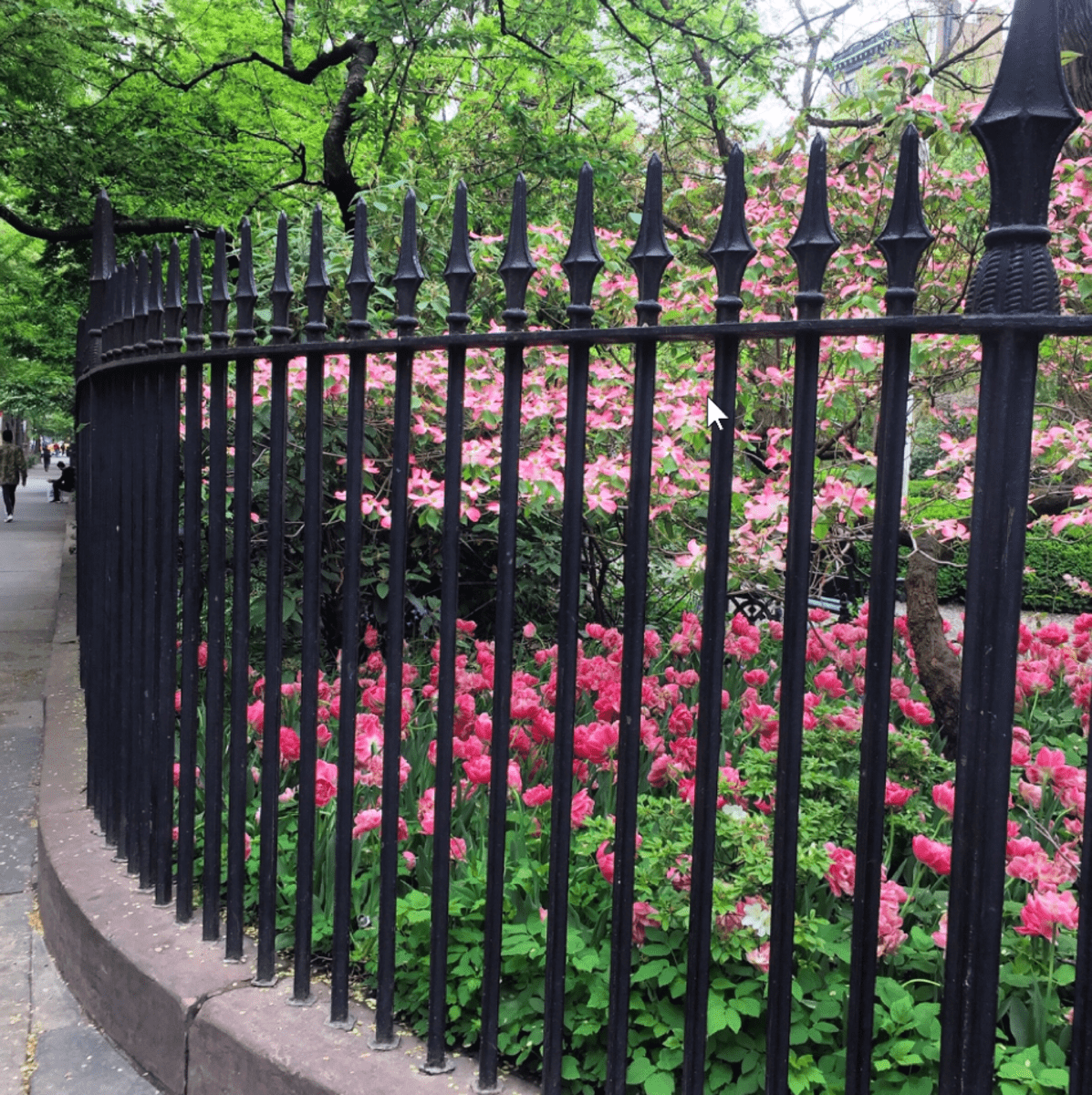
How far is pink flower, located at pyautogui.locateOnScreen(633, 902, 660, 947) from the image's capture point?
220 centimetres

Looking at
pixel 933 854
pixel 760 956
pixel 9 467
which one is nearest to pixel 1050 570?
pixel 933 854

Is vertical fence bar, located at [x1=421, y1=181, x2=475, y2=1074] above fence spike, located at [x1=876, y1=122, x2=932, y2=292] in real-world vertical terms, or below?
below

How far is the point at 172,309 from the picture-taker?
2811 mm

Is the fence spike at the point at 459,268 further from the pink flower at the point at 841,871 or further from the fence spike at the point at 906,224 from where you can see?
the pink flower at the point at 841,871

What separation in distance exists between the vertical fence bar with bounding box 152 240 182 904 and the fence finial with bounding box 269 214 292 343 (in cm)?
51

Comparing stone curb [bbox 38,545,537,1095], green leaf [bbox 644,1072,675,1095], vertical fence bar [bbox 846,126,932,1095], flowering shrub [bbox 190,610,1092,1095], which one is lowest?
stone curb [bbox 38,545,537,1095]

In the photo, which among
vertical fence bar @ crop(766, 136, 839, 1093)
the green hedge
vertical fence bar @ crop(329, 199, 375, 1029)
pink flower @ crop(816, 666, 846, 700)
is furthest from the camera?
the green hedge

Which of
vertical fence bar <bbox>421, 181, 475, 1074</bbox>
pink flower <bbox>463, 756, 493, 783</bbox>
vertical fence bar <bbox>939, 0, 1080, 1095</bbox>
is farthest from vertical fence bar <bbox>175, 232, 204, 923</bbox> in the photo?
vertical fence bar <bbox>939, 0, 1080, 1095</bbox>

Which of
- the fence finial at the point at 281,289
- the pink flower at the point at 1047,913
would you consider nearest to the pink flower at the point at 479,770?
the fence finial at the point at 281,289

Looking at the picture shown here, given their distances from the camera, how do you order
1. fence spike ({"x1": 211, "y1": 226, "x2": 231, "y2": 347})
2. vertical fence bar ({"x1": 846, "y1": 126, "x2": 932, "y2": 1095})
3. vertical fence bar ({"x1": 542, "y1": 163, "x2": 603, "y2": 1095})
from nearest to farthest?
vertical fence bar ({"x1": 846, "y1": 126, "x2": 932, "y2": 1095})
vertical fence bar ({"x1": 542, "y1": 163, "x2": 603, "y2": 1095})
fence spike ({"x1": 211, "y1": 226, "x2": 231, "y2": 347})

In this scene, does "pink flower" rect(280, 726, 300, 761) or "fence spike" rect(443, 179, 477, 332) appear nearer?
"fence spike" rect(443, 179, 477, 332)

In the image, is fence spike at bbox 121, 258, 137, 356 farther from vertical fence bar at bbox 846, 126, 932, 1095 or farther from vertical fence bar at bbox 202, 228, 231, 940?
vertical fence bar at bbox 846, 126, 932, 1095

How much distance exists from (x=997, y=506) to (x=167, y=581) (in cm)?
219

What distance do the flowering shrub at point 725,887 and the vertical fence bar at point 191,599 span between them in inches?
10.6
